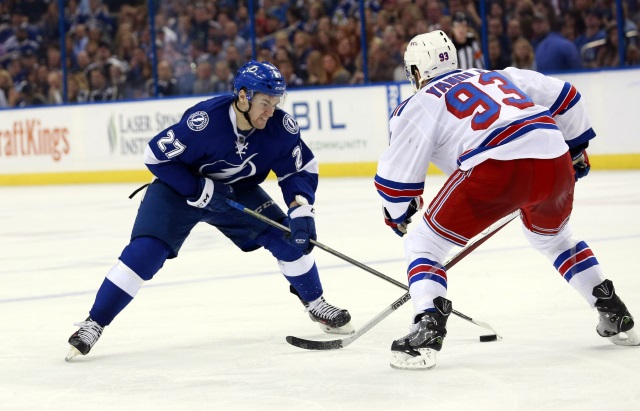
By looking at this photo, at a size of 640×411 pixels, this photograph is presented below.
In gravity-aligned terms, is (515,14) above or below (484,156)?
below

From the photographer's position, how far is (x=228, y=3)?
1351cm

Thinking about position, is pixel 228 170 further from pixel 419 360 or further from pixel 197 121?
pixel 419 360

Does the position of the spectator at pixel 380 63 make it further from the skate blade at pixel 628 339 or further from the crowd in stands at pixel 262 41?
the skate blade at pixel 628 339

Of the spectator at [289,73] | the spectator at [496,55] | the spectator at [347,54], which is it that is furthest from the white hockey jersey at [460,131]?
the spectator at [289,73]

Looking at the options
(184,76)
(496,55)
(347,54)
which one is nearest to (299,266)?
(496,55)

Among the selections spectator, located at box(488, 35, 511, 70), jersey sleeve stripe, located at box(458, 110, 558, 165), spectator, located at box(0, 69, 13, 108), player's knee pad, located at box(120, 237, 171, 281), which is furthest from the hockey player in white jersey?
spectator, located at box(0, 69, 13, 108)

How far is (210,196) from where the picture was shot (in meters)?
4.48

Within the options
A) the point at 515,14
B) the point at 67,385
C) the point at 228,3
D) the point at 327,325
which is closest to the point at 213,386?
the point at 67,385

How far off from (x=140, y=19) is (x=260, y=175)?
32.3 ft

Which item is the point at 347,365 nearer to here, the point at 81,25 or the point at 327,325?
the point at 327,325

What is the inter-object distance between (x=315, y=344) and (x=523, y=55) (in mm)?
7534

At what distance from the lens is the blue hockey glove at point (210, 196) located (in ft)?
14.7

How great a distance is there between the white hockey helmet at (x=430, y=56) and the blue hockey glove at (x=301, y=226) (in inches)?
28.7

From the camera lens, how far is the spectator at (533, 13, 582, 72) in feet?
36.7
